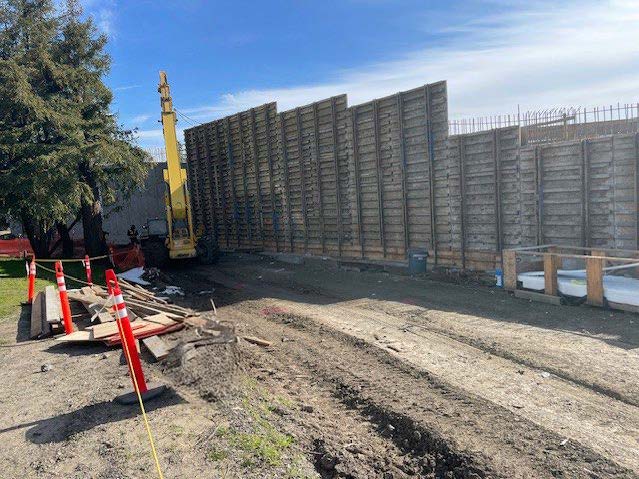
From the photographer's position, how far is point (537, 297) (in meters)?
10.2

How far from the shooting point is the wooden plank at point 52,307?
9.05 meters

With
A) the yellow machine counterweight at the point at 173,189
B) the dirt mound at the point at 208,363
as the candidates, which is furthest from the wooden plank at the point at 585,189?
the yellow machine counterweight at the point at 173,189

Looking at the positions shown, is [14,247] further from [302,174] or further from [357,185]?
[357,185]

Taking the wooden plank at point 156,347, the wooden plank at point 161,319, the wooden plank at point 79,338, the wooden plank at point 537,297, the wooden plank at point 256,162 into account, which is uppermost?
the wooden plank at point 256,162

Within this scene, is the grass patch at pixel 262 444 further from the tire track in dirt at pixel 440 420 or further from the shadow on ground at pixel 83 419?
the shadow on ground at pixel 83 419

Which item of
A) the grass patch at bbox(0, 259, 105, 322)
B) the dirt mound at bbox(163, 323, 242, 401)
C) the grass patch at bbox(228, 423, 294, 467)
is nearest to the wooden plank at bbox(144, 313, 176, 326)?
the dirt mound at bbox(163, 323, 242, 401)

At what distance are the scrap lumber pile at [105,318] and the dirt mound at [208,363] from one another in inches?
15.7

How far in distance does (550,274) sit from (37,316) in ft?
31.6

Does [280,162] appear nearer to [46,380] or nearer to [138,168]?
[138,168]

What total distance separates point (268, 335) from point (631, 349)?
17.2 feet

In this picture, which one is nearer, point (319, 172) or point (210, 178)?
point (319, 172)

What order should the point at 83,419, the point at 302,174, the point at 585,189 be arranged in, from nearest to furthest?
the point at 83,419 < the point at 585,189 < the point at 302,174

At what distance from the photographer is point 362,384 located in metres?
6.11

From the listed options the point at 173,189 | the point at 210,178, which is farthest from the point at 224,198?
the point at 173,189
